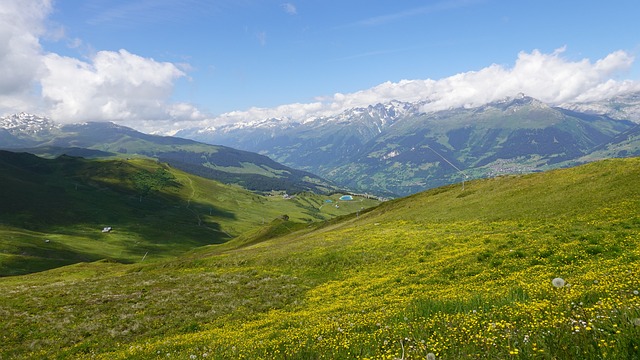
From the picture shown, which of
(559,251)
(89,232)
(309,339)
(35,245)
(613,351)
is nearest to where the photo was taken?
(613,351)

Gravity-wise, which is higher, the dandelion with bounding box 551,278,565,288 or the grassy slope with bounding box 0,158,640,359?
the dandelion with bounding box 551,278,565,288

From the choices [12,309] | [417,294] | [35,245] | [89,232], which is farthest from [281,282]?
[89,232]

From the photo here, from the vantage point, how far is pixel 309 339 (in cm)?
1411

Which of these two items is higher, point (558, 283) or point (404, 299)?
point (558, 283)

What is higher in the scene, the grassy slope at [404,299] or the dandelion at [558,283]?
the dandelion at [558,283]

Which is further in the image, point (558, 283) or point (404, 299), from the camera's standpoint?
point (404, 299)

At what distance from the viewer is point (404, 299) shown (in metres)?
19.5

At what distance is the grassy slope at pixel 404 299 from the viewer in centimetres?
968

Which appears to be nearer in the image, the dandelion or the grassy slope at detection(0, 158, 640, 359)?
the grassy slope at detection(0, 158, 640, 359)

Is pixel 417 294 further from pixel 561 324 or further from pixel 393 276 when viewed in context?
pixel 561 324

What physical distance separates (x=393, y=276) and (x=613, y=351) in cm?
2124

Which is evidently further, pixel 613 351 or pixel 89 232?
pixel 89 232

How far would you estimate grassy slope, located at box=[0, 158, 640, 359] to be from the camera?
9680 mm

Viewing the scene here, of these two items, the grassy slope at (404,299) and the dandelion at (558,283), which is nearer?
the grassy slope at (404,299)
